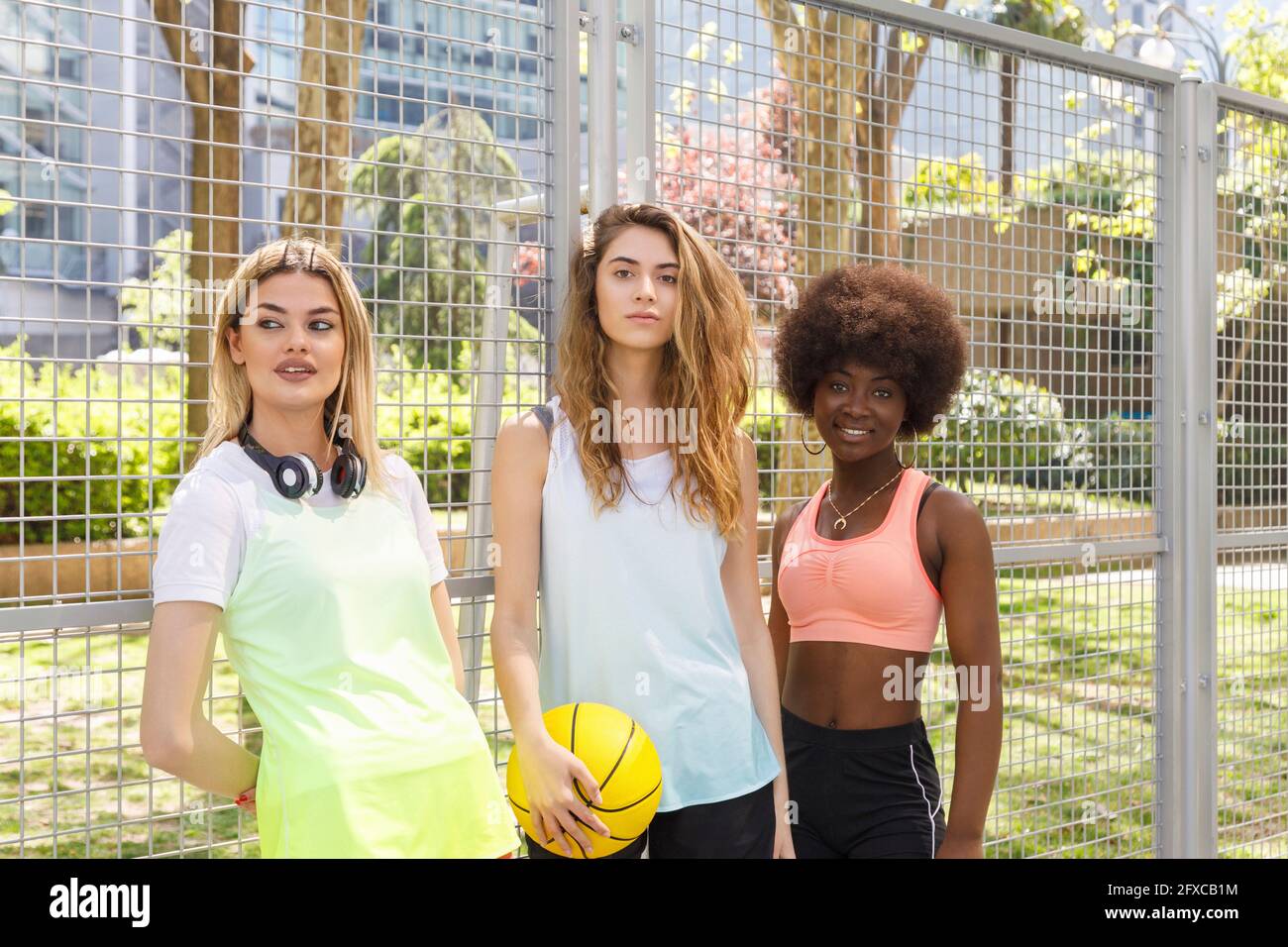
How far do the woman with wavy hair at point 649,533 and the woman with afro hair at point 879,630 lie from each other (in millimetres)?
150

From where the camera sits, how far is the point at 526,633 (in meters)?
2.34

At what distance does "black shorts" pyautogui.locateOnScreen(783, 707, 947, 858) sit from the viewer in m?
2.53

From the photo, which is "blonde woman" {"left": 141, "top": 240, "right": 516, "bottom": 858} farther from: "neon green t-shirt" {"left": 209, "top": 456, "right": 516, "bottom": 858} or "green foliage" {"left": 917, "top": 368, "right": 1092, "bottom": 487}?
"green foliage" {"left": 917, "top": 368, "right": 1092, "bottom": 487}

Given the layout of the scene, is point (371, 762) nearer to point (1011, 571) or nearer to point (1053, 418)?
point (1011, 571)

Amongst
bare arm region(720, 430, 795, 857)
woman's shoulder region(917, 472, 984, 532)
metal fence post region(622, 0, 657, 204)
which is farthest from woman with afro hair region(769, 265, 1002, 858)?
metal fence post region(622, 0, 657, 204)

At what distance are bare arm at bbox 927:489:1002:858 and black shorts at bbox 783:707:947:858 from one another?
0.07 metres

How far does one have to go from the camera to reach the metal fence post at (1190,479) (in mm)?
4172

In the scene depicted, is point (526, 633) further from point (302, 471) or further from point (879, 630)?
point (879, 630)

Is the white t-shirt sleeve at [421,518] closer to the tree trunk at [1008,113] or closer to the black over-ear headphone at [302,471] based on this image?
the black over-ear headphone at [302,471]

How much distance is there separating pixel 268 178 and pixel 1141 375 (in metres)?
3.14

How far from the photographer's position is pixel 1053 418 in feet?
12.9

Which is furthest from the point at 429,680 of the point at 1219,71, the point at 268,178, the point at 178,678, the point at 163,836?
the point at 1219,71

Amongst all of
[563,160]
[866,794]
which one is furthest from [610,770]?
[563,160]

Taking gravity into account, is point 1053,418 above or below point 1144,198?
below
